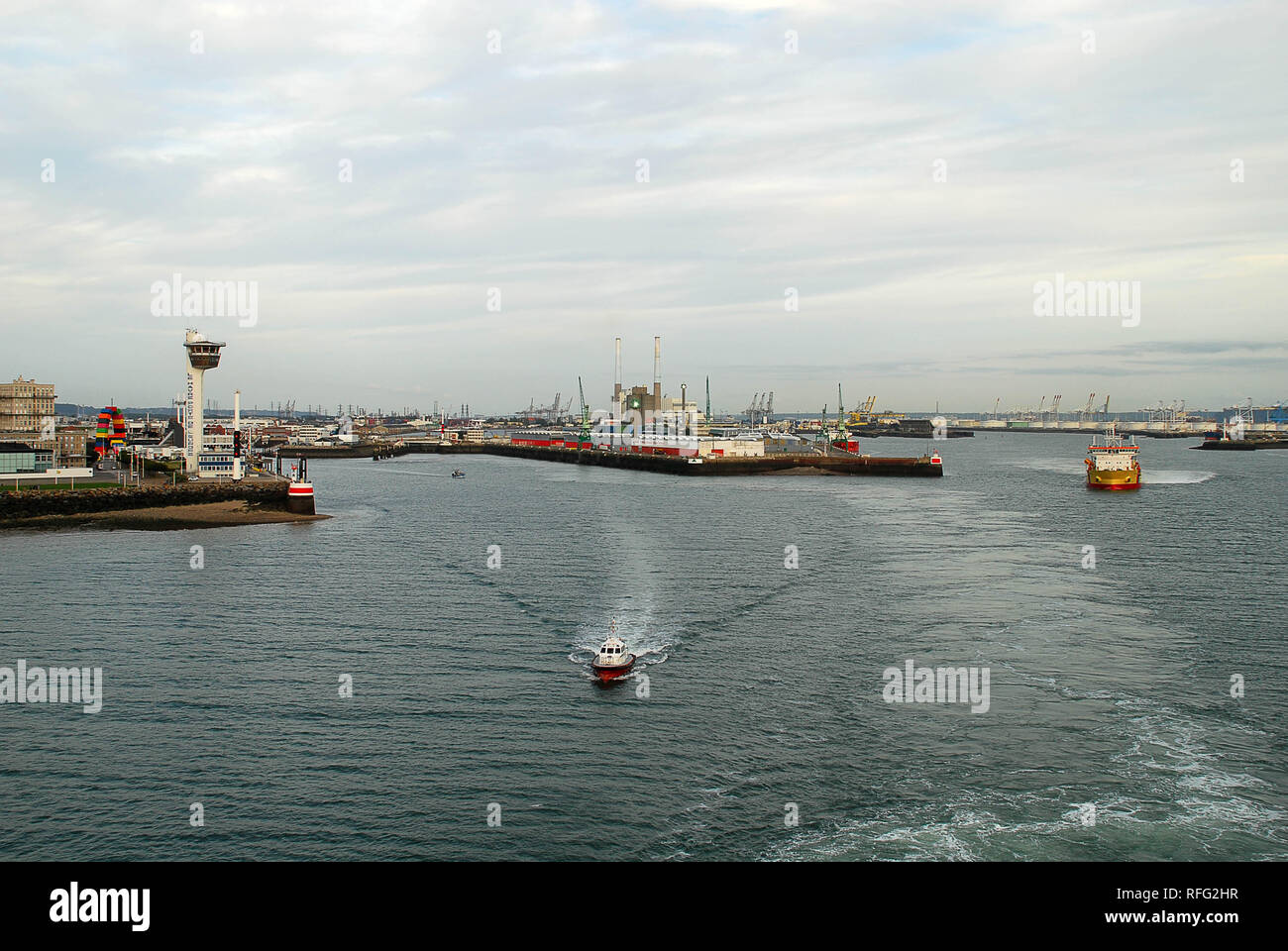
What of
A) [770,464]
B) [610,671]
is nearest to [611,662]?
[610,671]

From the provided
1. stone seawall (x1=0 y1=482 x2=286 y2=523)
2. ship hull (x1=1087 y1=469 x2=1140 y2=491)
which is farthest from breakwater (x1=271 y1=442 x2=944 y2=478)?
stone seawall (x1=0 y1=482 x2=286 y2=523)

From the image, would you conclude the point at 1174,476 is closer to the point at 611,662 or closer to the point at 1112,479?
the point at 1112,479

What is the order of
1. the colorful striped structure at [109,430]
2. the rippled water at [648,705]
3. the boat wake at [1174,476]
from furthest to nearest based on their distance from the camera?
the boat wake at [1174,476] → the colorful striped structure at [109,430] → the rippled water at [648,705]

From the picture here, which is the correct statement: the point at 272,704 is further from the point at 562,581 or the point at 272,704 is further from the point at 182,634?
the point at 562,581

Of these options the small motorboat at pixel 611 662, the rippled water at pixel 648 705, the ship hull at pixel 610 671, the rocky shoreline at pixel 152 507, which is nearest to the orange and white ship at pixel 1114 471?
the rippled water at pixel 648 705

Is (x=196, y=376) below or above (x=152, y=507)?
above

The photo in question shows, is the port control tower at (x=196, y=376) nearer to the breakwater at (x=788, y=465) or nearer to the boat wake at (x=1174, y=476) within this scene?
the breakwater at (x=788, y=465)
